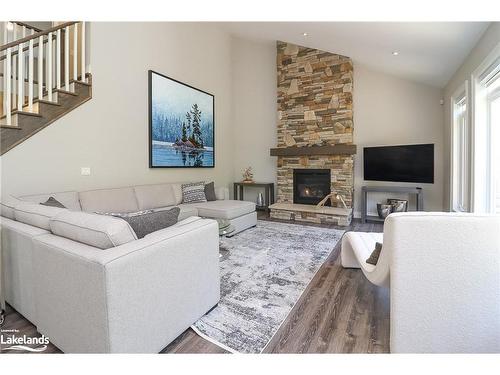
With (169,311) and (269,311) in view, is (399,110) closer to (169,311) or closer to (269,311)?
(269,311)

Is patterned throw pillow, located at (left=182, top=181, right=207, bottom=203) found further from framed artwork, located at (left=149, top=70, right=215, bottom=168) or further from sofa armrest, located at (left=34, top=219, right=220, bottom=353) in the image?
sofa armrest, located at (left=34, top=219, right=220, bottom=353)

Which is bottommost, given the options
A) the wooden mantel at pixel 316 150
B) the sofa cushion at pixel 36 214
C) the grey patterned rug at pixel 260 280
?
the grey patterned rug at pixel 260 280

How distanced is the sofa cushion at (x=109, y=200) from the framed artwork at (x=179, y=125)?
31.1 inches

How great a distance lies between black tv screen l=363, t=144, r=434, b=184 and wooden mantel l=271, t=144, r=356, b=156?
30 cm

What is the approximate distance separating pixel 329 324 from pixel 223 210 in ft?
7.66

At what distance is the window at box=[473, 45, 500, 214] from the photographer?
2.60m

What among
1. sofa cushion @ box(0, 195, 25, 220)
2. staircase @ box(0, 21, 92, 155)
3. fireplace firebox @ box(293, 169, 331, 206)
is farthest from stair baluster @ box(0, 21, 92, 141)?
fireplace firebox @ box(293, 169, 331, 206)

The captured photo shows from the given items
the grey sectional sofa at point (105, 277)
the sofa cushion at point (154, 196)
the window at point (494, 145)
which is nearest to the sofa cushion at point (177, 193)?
the sofa cushion at point (154, 196)

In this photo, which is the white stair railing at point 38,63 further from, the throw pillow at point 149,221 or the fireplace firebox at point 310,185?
the fireplace firebox at point 310,185

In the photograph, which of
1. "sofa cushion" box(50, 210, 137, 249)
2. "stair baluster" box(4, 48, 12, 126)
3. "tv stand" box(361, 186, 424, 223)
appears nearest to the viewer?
"sofa cushion" box(50, 210, 137, 249)

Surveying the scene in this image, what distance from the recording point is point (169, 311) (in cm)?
142

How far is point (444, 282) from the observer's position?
125cm

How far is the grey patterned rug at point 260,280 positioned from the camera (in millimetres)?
1583
